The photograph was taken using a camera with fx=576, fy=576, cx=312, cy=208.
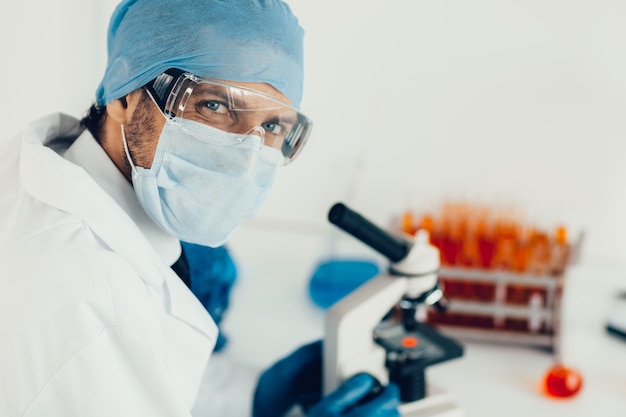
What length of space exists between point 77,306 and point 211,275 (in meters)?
0.64

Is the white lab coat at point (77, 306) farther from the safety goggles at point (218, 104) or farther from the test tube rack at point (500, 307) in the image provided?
the test tube rack at point (500, 307)

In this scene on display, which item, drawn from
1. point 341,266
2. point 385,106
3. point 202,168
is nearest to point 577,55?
point 385,106

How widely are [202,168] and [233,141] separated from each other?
0.21ft

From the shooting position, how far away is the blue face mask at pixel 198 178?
866 millimetres

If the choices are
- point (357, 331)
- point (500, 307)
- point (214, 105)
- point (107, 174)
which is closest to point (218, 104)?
point (214, 105)

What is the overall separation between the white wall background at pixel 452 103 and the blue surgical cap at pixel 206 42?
457mm

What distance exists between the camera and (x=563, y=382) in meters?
1.24

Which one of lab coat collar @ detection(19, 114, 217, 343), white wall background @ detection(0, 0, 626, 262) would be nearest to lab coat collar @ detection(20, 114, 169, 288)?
lab coat collar @ detection(19, 114, 217, 343)

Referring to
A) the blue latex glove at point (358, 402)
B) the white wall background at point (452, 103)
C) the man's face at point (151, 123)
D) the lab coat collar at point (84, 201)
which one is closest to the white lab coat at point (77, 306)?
the lab coat collar at point (84, 201)

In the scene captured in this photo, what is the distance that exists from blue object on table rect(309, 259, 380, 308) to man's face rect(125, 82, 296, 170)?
82 centimetres

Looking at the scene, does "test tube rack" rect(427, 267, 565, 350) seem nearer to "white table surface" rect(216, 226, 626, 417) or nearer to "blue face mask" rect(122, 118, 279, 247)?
"white table surface" rect(216, 226, 626, 417)

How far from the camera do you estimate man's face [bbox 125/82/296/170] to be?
869mm

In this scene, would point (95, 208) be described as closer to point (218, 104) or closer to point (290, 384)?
point (218, 104)

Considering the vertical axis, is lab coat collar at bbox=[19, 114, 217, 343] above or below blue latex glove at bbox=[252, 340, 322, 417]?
above
